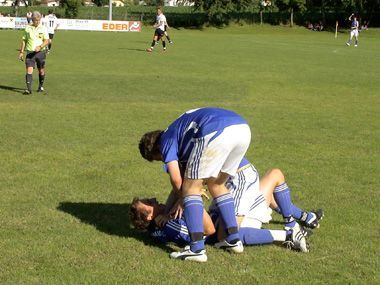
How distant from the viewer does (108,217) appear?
19.6ft

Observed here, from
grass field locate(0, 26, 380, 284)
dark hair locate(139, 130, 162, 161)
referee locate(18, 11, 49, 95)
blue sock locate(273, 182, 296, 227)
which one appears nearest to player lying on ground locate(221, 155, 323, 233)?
blue sock locate(273, 182, 296, 227)

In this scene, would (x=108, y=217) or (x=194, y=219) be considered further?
(x=108, y=217)

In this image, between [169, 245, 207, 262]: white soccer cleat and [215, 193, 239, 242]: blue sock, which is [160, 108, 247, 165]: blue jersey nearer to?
[215, 193, 239, 242]: blue sock

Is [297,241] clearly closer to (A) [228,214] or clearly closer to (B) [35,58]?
(A) [228,214]

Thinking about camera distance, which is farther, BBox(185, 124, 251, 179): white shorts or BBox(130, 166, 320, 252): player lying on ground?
BBox(130, 166, 320, 252): player lying on ground

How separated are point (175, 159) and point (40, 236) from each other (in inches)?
62.9

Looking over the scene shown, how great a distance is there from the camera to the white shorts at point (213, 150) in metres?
4.61

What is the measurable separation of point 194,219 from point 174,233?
17.6 inches

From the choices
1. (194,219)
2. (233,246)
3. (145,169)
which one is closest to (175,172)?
(194,219)

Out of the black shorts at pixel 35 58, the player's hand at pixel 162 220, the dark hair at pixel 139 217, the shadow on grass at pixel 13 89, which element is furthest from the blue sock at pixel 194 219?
the shadow on grass at pixel 13 89

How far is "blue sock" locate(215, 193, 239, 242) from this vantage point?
495cm

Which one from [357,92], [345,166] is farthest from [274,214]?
[357,92]

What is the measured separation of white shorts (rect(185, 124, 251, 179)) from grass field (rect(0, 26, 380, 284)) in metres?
0.78

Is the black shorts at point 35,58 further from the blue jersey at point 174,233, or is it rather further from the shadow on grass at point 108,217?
the blue jersey at point 174,233
